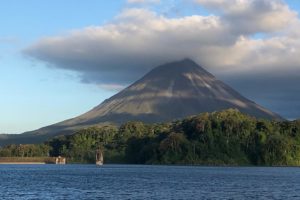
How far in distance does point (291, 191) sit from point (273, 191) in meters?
3.06

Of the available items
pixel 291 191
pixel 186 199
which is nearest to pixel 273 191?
pixel 291 191

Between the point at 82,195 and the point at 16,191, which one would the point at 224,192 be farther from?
the point at 16,191

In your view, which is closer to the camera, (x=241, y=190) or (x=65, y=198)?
(x=65, y=198)

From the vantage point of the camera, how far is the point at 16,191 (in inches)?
3204

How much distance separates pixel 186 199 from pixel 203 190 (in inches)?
606

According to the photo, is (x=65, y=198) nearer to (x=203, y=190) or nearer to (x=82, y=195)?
(x=82, y=195)

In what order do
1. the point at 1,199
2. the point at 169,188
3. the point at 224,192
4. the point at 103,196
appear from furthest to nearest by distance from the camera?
the point at 169,188 → the point at 224,192 → the point at 103,196 → the point at 1,199

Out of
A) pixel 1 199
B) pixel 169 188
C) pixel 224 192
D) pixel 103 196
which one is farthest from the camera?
pixel 169 188

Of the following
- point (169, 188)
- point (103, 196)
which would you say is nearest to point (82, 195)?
point (103, 196)

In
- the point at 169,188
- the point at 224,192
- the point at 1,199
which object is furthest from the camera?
the point at 169,188

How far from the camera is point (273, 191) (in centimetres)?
8388

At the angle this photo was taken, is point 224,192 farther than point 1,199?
Yes

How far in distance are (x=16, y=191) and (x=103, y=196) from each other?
1442 cm

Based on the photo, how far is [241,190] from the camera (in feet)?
277
